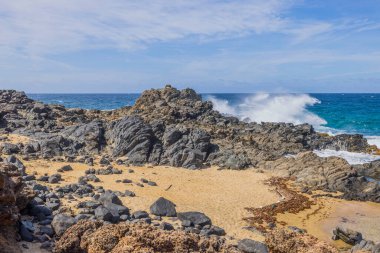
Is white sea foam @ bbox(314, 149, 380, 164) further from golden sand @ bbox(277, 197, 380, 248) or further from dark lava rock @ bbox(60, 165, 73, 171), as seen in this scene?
dark lava rock @ bbox(60, 165, 73, 171)

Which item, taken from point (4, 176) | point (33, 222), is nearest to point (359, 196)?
point (33, 222)

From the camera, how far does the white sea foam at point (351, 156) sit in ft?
116

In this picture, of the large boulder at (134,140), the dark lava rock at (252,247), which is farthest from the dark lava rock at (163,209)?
the large boulder at (134,140)

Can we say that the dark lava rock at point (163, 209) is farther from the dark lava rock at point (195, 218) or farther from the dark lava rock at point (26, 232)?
the dark lava rock at point (26, 232)

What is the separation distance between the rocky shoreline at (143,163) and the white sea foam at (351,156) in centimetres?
103

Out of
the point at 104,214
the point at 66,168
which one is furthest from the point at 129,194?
the point at 66,168

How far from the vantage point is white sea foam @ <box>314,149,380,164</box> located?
116ft

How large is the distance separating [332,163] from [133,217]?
55.1 ft

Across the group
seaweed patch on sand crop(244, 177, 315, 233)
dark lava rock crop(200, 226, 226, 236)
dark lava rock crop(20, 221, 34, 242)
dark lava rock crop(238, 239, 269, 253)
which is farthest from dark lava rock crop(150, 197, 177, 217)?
dark lava rock crop(20, 221, 34, 242)

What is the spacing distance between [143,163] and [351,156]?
20.8 metres

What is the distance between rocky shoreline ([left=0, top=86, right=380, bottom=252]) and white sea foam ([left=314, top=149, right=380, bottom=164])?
3.38 ft

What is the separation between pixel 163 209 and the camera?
A: 1753 centimetres

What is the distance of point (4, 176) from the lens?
10.4m

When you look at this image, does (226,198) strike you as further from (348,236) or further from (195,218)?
(348,236)
